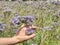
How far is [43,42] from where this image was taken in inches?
66.0

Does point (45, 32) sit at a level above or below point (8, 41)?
below

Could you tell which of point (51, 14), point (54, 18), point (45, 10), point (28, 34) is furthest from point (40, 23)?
point (28, 34)

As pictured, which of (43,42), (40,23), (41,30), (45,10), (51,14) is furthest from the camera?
(45,10)

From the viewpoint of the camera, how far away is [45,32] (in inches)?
70.0

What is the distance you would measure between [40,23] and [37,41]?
0.33 meters

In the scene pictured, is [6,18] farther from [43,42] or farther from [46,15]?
[46,15]

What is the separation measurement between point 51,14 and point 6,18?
560mm

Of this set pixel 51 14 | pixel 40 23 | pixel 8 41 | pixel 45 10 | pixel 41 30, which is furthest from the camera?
pixel 45 10

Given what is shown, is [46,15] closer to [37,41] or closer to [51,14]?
[51,14]

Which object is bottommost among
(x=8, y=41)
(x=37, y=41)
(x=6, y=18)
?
(x=37, y=41)

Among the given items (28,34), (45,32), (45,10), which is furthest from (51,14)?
(28,34)

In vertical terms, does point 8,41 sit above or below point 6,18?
above

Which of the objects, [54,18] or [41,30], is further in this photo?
[54,18]

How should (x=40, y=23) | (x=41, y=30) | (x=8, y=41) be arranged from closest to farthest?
1. (x=8, y=41)
2. (x=41, y=30)
3. (x=40, y=23)
